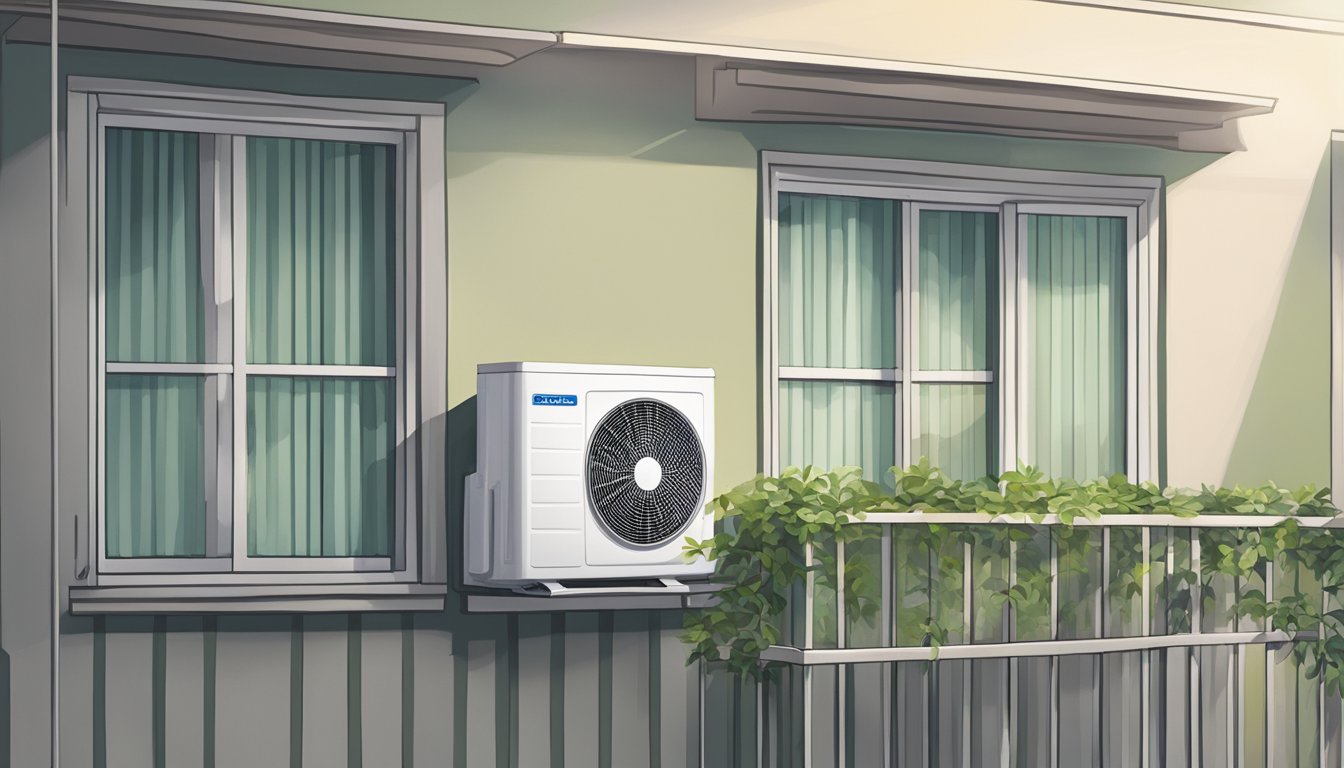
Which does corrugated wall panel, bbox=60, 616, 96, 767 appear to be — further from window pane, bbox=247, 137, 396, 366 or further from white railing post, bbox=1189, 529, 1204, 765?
white railing post, bbox=1189, 529, 1204, 765

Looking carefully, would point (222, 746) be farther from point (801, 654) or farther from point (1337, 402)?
point (1337, 402)

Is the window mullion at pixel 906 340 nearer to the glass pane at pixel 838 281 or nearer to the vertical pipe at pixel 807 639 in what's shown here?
the glass pane at pixel 838 281

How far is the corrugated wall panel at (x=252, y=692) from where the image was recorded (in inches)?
167

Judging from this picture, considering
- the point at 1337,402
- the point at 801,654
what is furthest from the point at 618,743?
the point at 1337,402

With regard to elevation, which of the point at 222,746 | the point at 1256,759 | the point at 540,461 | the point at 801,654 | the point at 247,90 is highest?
the point at 247,90

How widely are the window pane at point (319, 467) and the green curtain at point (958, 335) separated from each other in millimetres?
2018

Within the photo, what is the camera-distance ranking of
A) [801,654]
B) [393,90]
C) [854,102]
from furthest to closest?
1. [854,102]
2. [393,90]
3. [801,654]

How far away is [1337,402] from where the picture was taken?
216 inches

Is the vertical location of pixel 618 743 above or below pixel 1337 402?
below

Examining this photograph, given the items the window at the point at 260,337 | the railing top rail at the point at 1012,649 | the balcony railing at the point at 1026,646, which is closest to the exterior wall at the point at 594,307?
the window at the point at 260,337

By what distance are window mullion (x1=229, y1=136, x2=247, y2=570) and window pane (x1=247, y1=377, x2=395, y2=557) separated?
40 millimetres

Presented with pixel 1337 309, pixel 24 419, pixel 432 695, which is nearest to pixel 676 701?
pixel 432 695

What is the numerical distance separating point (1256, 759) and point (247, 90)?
14.9 feet

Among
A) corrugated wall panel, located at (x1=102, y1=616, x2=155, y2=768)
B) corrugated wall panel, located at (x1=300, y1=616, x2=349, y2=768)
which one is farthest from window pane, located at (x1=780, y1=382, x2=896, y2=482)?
corrugated wall panel, located at (x1=102, y1=616, x2=155, y2=768)
